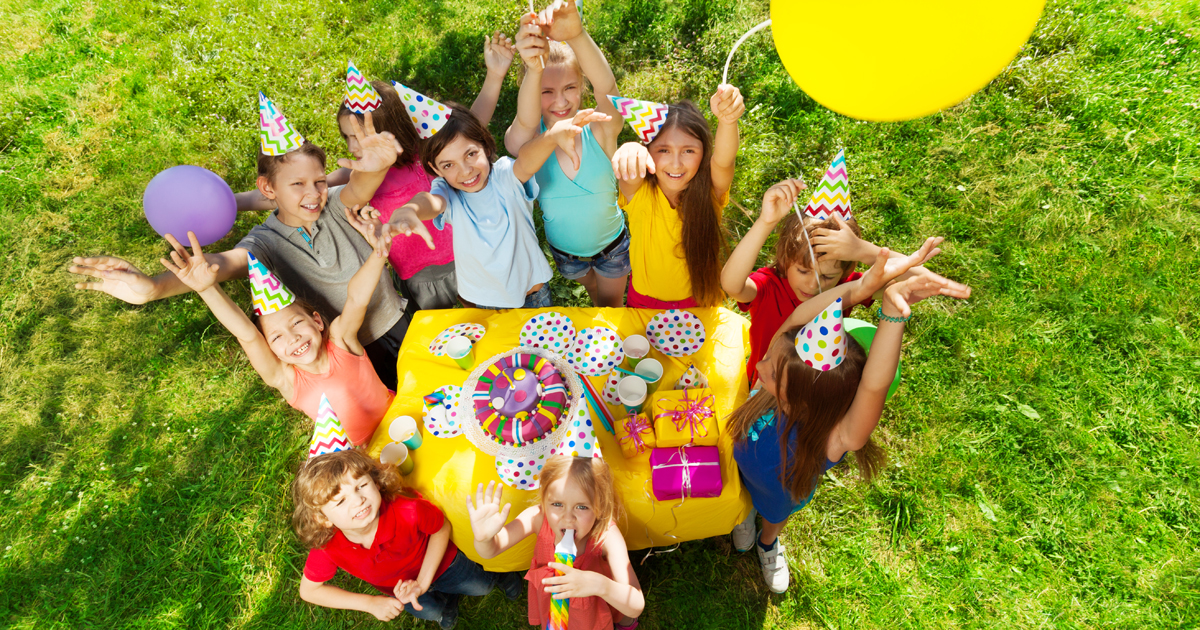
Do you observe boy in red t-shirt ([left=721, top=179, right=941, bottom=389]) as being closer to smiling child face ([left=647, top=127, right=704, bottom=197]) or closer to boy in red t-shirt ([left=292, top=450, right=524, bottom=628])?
smiling child face ([left=647, top=127, right=704, bottom=197])

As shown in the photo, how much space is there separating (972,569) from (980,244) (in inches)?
85.8

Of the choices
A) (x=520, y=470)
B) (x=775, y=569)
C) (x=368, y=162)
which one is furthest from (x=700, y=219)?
(x=775, y=569)

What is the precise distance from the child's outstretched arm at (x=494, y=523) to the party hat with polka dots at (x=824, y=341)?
119cm

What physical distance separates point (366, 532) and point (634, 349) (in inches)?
51.8

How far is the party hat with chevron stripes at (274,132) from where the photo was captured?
262 centimetres

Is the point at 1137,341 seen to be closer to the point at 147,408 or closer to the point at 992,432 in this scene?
the point at 992,432

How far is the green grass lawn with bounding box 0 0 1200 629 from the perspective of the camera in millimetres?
3014

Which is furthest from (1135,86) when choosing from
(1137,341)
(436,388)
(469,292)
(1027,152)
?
Result: (436,388)

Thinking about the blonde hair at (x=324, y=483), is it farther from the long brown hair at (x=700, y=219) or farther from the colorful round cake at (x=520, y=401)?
the long brown hair at (x=700, y=219)

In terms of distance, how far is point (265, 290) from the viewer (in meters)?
2.51

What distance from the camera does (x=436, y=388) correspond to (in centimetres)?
278

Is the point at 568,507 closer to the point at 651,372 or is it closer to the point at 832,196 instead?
the point at 651,372

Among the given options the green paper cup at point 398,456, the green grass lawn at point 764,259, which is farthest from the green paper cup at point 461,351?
the green grass lawn at point 764,259

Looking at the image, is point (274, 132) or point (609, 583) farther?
point (274, 132)
